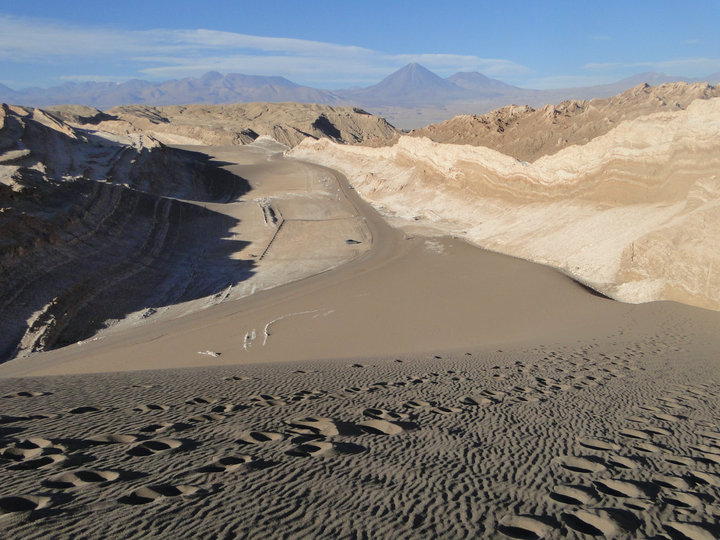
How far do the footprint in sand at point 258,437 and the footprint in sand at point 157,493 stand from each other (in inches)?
32.6

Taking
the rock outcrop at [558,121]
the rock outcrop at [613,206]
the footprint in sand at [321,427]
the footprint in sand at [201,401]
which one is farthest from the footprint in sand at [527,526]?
the rock outcrop at [558,121]

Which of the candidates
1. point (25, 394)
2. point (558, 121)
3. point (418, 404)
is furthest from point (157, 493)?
point (558, 121)

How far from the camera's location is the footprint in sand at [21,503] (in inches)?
111

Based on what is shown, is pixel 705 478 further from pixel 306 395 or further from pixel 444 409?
pixel 306 395

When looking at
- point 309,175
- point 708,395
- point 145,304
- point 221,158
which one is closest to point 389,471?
point 708,395

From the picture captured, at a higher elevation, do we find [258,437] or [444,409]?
[258,437]

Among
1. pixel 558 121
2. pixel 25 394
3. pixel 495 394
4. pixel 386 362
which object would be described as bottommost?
pixel 386 362

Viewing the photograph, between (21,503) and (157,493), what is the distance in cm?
70

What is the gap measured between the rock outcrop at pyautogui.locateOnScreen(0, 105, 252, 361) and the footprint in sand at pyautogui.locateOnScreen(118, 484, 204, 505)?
9.41m

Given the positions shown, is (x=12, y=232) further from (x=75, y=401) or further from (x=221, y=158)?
(x=221, y=158)

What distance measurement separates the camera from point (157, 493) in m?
3.07

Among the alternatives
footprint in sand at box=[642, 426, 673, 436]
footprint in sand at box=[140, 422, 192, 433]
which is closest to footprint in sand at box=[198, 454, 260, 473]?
footprint in sand at box=[140, 422, 192, 433]

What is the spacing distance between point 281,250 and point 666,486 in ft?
54.8

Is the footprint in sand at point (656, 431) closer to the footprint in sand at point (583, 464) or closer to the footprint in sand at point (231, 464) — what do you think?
the footprint in sand at point (583, 464)
